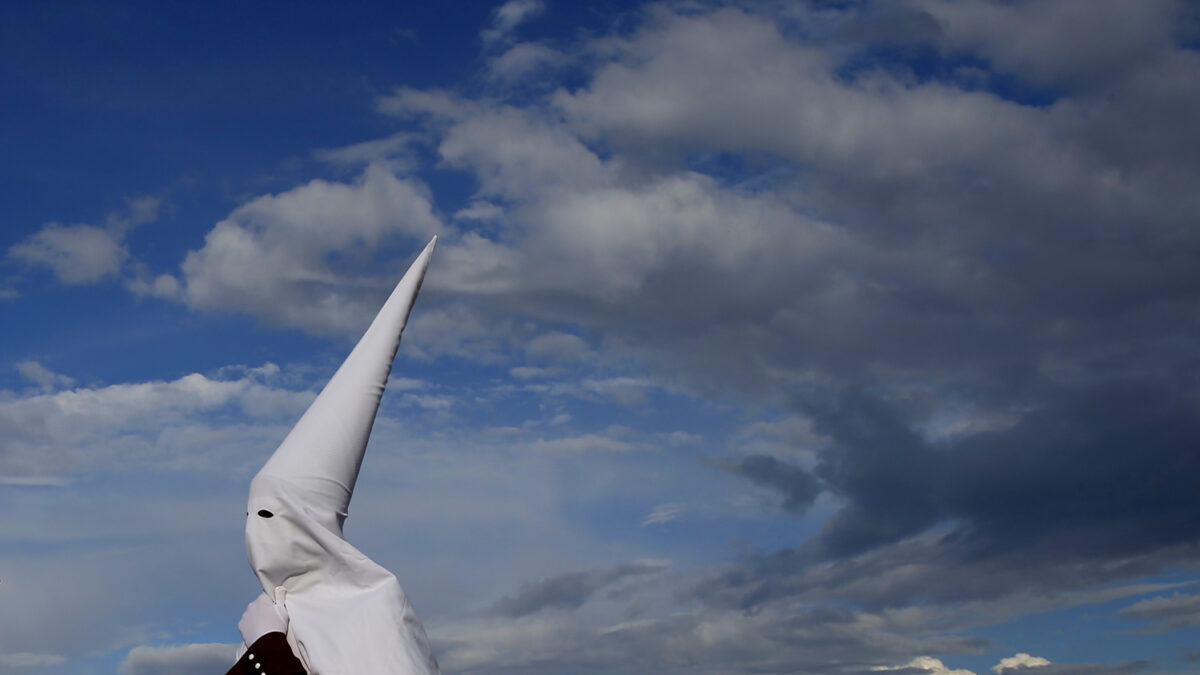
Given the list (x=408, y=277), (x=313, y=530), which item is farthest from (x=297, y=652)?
(x=408, y=277)

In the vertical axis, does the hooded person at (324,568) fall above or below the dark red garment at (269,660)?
above

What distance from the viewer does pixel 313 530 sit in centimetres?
900

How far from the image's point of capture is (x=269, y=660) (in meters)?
8.80

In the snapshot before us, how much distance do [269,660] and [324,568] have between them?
81 cm

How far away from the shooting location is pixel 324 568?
361 inches

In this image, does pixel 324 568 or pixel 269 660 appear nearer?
pixel 269 660

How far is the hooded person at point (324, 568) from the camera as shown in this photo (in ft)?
29.0

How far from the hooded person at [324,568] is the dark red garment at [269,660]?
0.7 inches

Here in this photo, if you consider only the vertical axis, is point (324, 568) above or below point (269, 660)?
above

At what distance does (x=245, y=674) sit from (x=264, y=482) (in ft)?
4.90

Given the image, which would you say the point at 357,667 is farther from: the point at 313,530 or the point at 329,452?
the point at 329,452

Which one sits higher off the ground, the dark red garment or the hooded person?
the hooded person

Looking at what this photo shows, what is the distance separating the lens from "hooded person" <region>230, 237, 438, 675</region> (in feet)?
29.0

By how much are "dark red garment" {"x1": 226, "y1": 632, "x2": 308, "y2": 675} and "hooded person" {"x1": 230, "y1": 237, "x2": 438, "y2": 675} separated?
0.02 metres
